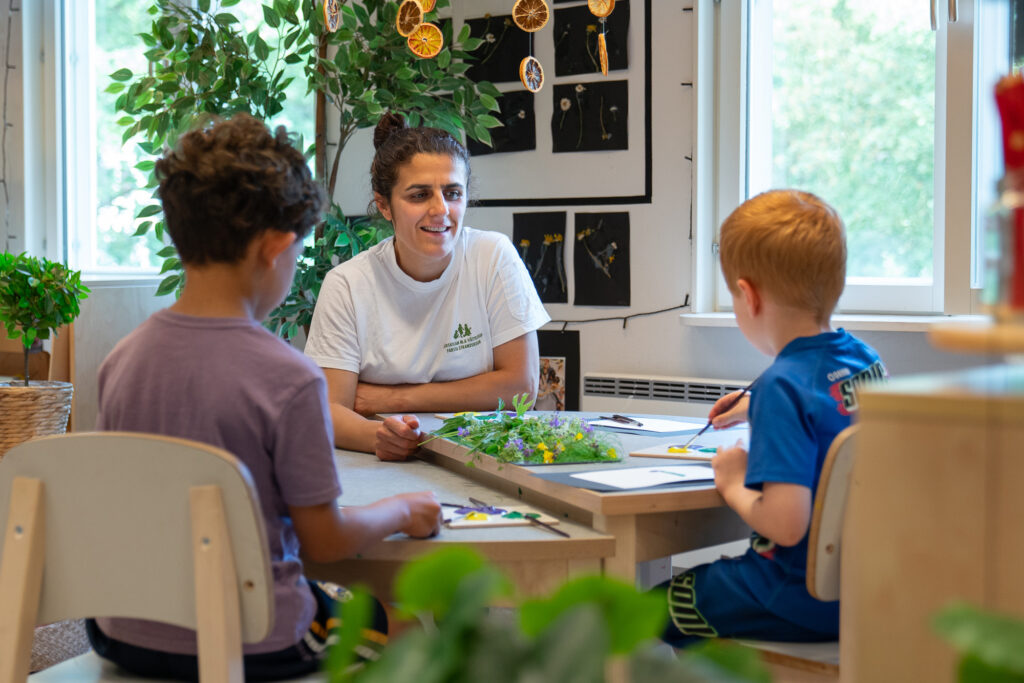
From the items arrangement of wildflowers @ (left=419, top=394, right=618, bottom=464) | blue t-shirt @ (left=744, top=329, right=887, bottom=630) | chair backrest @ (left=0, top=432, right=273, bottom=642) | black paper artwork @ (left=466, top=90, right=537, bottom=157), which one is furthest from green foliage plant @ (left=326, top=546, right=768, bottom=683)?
black paper artwork @ (left=466, top=90, right=537, bottom=157)

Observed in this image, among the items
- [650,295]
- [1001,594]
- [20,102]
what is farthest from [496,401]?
[20,102]

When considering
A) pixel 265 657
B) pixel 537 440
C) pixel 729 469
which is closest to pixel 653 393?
pixel 537 440

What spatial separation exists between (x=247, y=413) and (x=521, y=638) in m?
0.80

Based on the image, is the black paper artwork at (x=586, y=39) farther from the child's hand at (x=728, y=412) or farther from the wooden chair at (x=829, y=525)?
the wooden chair at (x=829, y=525)

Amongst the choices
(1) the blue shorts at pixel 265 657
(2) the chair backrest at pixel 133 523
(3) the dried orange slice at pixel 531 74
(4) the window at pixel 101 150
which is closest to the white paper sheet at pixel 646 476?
(1) the blue shorts at pixel 265 657

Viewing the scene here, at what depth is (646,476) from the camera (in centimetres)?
156

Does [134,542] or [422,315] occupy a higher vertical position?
[422,315]

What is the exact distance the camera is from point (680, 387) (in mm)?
3164

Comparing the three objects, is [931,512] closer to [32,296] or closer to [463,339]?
[463,339]

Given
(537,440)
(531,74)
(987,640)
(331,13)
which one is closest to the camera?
(987,640)

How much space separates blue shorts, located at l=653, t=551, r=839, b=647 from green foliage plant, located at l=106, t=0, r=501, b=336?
2.06 meters

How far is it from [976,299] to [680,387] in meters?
0.89

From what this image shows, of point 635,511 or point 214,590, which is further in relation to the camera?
point 635,511

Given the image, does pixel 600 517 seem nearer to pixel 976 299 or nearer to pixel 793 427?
pixel 793 427
